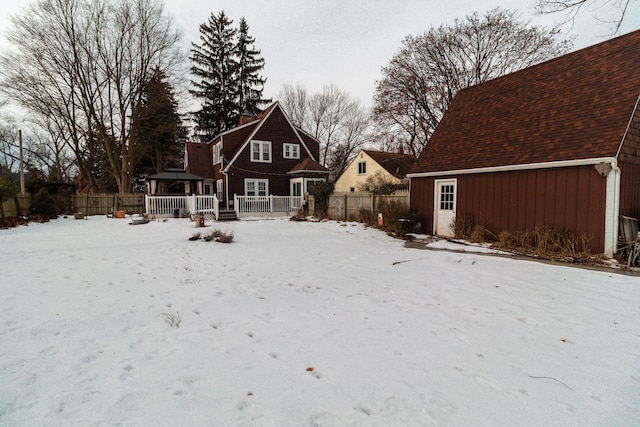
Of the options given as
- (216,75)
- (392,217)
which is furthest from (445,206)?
(216,75)

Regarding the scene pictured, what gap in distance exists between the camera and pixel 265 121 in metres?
21.8

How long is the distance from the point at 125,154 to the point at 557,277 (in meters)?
26.2

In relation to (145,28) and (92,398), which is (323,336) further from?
(145,28)

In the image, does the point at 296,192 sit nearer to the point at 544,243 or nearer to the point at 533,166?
the point at 533,166

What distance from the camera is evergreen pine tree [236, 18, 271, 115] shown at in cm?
3388

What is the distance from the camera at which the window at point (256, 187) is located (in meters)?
21.5

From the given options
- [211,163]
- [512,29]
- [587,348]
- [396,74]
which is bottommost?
[587,348]

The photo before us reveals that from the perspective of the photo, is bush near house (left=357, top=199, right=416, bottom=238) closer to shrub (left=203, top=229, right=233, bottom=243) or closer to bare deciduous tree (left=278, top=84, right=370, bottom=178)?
shrub (left=203, top=229, right=233, bottom=243)

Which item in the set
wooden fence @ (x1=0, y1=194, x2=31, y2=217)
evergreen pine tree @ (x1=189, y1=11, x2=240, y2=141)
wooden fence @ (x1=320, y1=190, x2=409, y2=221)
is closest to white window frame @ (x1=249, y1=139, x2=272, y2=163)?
wooden fence @ (x1=320, y1=190, x2=409, y2=221)

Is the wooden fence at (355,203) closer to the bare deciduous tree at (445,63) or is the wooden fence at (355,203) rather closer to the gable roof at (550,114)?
the gable roof at (550,114)

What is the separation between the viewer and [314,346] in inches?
124

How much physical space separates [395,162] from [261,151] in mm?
12652

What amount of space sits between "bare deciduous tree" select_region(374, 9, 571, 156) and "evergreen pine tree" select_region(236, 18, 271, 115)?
16653mm

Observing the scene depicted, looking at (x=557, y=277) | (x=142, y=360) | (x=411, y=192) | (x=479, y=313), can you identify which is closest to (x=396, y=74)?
(x=411, y=192)
